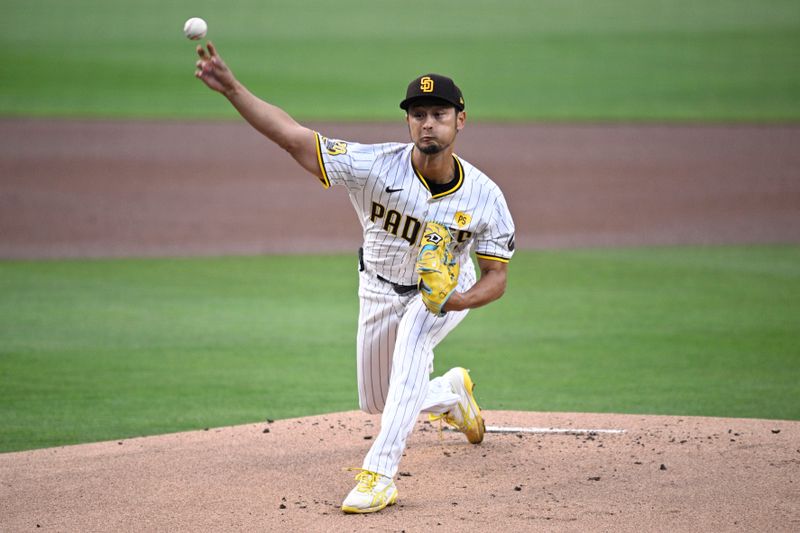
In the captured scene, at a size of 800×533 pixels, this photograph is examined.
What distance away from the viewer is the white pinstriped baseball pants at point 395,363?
4.89m

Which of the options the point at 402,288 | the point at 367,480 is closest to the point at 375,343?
the point at 402,288

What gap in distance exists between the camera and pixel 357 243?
1379 centimetres

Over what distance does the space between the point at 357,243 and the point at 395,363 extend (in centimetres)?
879

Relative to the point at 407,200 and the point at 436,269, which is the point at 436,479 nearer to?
the point at 436,269

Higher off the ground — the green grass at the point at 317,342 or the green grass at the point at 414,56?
the green grass at the point at 414,56

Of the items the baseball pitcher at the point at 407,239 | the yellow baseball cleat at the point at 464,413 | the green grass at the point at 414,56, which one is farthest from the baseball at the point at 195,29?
the green grass at the point at 414,56

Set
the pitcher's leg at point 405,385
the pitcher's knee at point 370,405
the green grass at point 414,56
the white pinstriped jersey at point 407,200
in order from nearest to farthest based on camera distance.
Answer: the pitcher's leg at point 405,385 < the white pinstriped jersey at point 407,200 < the pitcher's knee at point 370,405 < the green grass at point 414,56

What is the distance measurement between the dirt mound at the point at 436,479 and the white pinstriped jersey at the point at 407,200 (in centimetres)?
107

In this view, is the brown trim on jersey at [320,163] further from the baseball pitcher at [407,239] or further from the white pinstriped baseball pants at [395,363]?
the white pinstriped baseball pants at [395,363]

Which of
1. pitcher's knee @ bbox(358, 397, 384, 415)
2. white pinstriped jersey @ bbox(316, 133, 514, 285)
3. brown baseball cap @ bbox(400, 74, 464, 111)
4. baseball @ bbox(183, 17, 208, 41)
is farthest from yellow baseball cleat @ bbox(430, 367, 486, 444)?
baseball @ bbox(183, 17, 208, 41)

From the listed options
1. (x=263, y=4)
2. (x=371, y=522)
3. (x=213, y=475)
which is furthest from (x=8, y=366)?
(x=263, y=4)

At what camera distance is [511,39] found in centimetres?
3297

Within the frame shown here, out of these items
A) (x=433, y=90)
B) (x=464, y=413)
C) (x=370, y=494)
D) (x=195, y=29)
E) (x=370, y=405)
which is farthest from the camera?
(x=464, y=413)

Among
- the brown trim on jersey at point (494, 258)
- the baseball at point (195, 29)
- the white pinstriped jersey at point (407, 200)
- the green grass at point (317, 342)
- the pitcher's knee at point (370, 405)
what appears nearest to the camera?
the baseball at point (195, 29)
